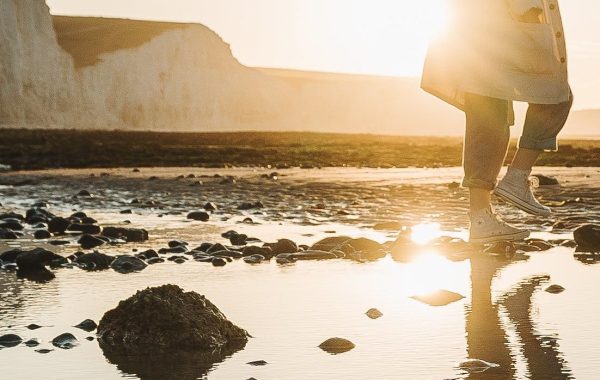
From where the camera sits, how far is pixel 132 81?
356ft

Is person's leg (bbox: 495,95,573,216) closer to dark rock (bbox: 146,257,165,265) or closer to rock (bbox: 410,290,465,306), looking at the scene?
rock (bbox: 410,290,465,306)

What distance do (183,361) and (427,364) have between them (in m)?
0.96

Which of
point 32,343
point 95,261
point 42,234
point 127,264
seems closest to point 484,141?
point 127,264

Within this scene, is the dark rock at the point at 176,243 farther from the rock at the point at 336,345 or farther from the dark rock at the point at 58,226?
the rock at the point at 336,345

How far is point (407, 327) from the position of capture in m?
4.93

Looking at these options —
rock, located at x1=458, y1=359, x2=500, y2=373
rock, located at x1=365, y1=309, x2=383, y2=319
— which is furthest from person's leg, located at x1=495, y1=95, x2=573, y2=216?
rock, located at x1=458, y1=359, x2=500, y2=373

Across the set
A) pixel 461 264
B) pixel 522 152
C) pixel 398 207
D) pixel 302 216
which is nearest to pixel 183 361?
pixel 461 264

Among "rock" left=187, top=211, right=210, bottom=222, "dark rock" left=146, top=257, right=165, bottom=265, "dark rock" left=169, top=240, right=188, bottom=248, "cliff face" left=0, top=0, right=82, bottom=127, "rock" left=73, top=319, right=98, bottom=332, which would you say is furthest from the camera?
"cliff face" left=0, top=0, right=82, bottom=127

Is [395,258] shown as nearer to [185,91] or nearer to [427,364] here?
[427,364]

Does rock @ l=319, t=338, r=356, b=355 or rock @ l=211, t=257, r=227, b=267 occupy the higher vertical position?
rock @ l=319, t=338, r=356, b=355

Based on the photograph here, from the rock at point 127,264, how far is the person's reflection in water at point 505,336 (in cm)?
230

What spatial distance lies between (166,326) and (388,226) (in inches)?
244

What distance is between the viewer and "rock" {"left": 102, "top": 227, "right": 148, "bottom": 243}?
1002 cm

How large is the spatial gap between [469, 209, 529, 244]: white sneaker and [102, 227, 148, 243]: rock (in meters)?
3.60
